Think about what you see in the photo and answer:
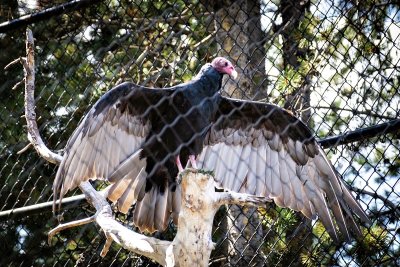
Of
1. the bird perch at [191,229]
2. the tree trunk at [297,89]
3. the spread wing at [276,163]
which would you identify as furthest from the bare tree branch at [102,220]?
the tree trunk at [297,89]

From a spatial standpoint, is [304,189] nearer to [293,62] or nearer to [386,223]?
[386,223]

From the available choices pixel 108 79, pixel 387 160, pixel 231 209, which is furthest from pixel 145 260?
pixel 387 160

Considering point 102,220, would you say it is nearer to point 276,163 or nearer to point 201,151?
point 201,151

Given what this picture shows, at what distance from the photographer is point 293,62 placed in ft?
12.6

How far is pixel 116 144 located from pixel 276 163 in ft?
2.35

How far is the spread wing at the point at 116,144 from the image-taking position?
2.89 meters

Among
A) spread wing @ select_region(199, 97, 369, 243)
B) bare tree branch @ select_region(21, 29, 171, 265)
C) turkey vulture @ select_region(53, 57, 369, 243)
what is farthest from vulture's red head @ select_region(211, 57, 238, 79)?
bare tree branch @ select_region(21, 29, 171, 265)

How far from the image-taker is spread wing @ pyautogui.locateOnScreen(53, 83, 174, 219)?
2889mm

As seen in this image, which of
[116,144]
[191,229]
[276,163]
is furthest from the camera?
[276,163]

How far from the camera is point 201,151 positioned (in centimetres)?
355

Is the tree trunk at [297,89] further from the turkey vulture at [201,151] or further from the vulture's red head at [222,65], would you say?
the vulture's red head at [222,65]

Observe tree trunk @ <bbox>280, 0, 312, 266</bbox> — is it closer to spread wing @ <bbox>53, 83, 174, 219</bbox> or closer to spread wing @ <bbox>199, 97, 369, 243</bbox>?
spread wing @ <bbox>199, 97, 369, 243</bbox>

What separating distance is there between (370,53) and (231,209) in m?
0.88

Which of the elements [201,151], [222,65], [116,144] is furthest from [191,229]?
[222,65]
